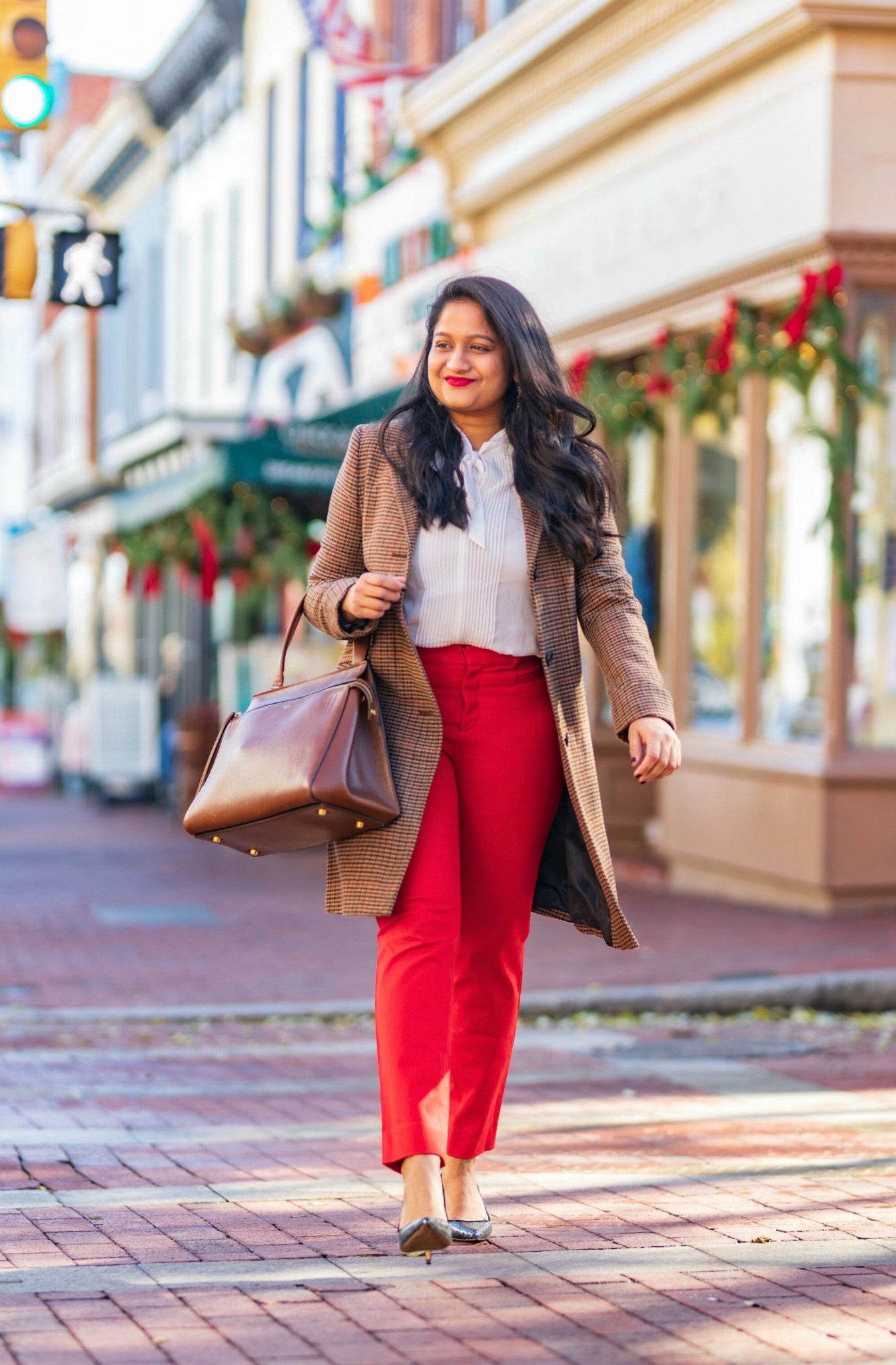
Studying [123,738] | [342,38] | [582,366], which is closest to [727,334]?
[582,366]

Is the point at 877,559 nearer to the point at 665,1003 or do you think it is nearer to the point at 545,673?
the point at 665,1003

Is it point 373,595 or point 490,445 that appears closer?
point 373,595

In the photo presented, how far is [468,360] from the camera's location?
13.8ft

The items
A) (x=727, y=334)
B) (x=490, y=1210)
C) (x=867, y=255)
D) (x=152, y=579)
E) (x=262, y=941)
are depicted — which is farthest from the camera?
(x=152, y=579)

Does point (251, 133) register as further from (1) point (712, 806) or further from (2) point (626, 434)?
(1) point (712, 806)

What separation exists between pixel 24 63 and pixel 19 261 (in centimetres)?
139

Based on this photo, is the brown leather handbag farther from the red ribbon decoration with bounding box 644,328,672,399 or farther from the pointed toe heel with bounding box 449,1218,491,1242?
the red ribbon decoration with bounding box 644,328,672,399

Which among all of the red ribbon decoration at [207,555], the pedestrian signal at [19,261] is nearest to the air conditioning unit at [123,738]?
the red ribbon decoration at [207,555]

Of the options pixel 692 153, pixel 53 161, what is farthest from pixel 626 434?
pixel 53 161

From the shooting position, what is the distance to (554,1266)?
3977mm

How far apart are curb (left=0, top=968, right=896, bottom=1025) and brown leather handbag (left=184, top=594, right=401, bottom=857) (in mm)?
4067

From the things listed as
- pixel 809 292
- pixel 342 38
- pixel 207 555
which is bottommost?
pixel 207 555

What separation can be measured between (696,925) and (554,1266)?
668 cm

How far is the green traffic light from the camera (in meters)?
9.98
